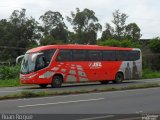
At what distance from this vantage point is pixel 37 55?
2898cm

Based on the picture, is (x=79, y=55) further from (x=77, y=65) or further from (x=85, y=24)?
(x=85, y=24)

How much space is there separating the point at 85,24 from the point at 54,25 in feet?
21.9

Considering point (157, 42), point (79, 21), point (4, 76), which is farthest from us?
point (79, 21)

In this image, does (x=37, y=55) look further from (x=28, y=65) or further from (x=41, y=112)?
(x=41, y=112)

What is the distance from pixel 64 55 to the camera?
30.4 m

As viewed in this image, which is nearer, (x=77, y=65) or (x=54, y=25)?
(x=77, y=65)

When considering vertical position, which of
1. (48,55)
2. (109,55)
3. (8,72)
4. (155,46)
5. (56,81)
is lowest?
(56,81)

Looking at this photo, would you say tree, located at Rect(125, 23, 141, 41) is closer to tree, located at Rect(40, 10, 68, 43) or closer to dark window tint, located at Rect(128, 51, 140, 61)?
tree, located at Rect(40, 10, 68, 43)

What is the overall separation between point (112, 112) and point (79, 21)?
8220 cm

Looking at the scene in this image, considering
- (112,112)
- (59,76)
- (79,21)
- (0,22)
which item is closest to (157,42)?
(79,21)

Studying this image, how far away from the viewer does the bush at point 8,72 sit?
41.7 meters

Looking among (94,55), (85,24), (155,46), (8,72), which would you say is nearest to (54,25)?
(85,24)

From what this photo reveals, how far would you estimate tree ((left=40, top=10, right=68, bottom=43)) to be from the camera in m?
96.1

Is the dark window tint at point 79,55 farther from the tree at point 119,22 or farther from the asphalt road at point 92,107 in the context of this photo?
the tree at point 119,22
